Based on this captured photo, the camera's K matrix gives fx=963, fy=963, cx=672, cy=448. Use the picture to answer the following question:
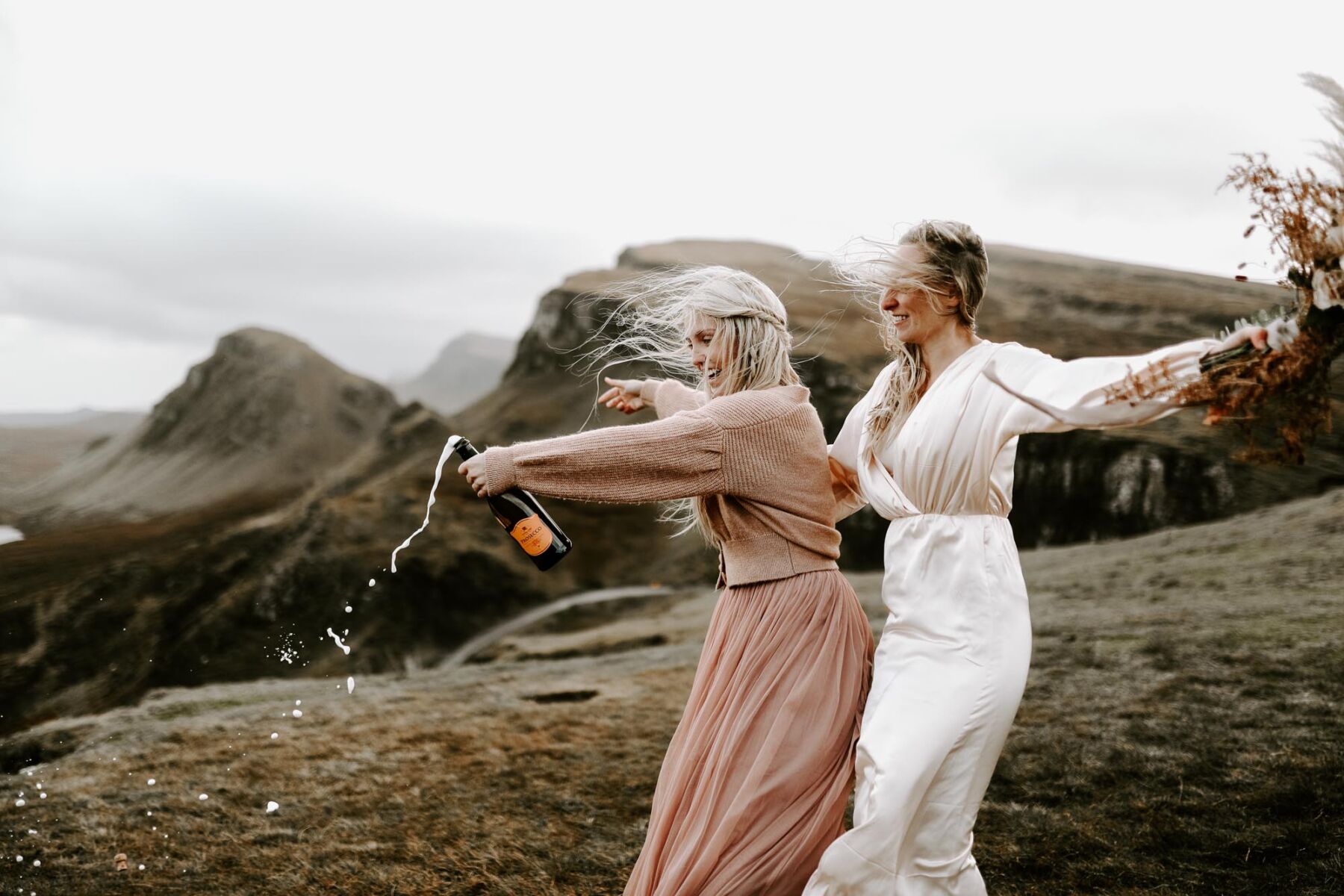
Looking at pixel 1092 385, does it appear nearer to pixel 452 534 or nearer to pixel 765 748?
pixel 765 748

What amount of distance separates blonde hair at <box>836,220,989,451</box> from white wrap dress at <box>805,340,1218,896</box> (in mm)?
146

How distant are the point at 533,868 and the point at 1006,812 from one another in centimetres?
270

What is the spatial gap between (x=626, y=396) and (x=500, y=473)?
63.6 inches

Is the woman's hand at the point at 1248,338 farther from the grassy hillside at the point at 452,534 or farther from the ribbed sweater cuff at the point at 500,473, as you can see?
the grassy hillside at the point at 452,534

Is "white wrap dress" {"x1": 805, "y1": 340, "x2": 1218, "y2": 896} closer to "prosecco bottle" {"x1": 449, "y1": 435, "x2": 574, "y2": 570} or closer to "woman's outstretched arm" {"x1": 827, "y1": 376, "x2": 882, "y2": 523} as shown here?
"woman's outstretched arm" {"x1": 827, "y1": 376, "x2": 882, "y2": 523}

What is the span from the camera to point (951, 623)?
2918mm

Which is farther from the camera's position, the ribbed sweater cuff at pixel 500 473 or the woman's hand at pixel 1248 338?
the ribbed sweater cuff at pixel 500 473

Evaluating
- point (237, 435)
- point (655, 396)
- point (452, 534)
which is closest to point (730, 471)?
point (655, 396)

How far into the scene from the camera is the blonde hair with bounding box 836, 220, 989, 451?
124 inches

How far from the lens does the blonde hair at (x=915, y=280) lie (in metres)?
3.14

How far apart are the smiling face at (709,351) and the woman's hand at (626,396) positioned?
0.98 m

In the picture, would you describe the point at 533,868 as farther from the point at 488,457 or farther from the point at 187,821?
the point at 488,457

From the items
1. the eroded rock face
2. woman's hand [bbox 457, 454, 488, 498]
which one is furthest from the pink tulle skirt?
the eroded rock face

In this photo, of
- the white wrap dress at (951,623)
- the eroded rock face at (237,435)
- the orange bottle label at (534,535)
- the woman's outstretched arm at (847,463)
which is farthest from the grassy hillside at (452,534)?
the white wrap dress at (951,623)
